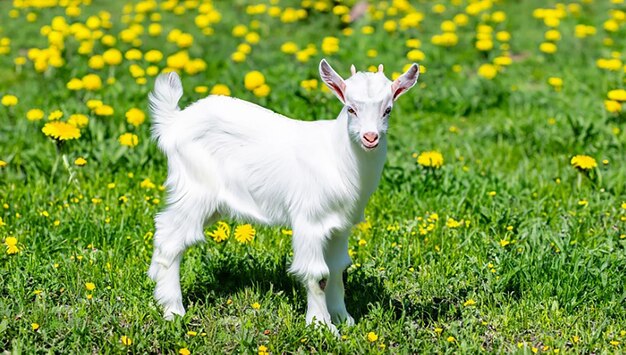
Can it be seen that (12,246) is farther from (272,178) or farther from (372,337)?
(372,337)

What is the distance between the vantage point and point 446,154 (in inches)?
296

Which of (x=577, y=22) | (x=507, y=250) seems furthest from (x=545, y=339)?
(x=577, y=22)

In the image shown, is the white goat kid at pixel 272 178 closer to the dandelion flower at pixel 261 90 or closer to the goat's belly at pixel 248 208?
the goat's belly at pixel 248 208

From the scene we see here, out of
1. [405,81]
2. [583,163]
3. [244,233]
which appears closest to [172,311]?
[244,233]

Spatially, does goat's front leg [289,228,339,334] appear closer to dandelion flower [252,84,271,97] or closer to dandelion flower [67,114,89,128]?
dandelion flower [67,114,89,128]

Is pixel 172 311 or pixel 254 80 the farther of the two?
pixel 254 80

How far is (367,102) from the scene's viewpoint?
13.5ft

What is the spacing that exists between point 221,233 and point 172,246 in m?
A: 0.69

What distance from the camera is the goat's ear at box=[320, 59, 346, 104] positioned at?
4250 mm

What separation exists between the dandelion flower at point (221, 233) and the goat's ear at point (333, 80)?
150 centimetres

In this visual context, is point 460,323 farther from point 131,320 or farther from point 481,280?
point 131,320

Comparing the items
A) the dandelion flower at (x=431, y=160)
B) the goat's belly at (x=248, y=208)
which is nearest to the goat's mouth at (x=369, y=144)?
the goat's belly at (x=248, y=208)

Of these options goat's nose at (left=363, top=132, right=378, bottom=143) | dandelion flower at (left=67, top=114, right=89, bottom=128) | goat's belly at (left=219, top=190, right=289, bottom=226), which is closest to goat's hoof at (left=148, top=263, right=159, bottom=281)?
goat's belly at (left=219, top=190, right=289, bottom=226)

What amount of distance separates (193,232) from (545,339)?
6.43 feet
